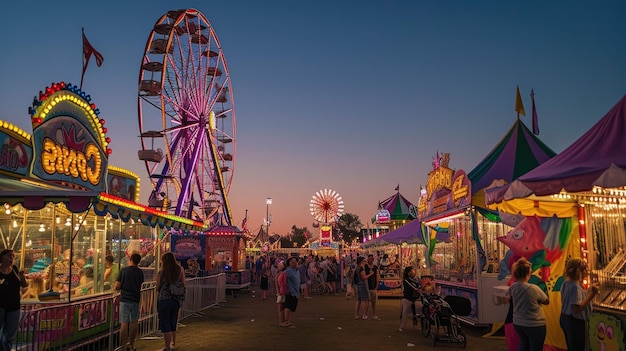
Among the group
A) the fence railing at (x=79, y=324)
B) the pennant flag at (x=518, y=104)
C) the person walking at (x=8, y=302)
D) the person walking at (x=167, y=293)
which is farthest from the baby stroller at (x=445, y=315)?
the person walking at (x=8, y=302)

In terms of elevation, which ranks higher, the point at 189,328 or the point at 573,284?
the point at 573,284

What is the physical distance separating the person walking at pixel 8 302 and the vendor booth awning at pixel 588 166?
6269 millimetres

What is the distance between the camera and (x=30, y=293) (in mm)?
9297

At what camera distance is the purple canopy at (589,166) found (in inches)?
227

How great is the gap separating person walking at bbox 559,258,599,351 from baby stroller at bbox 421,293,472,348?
3.21 m

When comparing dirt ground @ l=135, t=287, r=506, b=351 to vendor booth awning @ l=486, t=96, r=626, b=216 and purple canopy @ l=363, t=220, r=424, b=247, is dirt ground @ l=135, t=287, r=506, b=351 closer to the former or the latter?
vendor booth awning @ l=486, t=96, r=626, b=216

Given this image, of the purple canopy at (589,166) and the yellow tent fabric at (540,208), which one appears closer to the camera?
the purple canopy at (589,166)

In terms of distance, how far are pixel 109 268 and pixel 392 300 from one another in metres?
11.3

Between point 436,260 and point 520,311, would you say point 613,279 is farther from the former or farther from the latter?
point 436,260

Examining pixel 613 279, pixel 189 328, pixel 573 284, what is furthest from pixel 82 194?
pixel 613 279

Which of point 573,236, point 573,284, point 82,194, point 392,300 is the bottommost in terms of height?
point 392,300

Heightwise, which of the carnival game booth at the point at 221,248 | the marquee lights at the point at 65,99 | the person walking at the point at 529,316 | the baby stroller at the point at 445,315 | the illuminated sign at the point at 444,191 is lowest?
the baby stroller at the point at 445,315

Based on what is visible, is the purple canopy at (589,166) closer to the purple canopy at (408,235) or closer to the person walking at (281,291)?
the person walking at (281,291)

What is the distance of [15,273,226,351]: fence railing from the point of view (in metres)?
6.74
